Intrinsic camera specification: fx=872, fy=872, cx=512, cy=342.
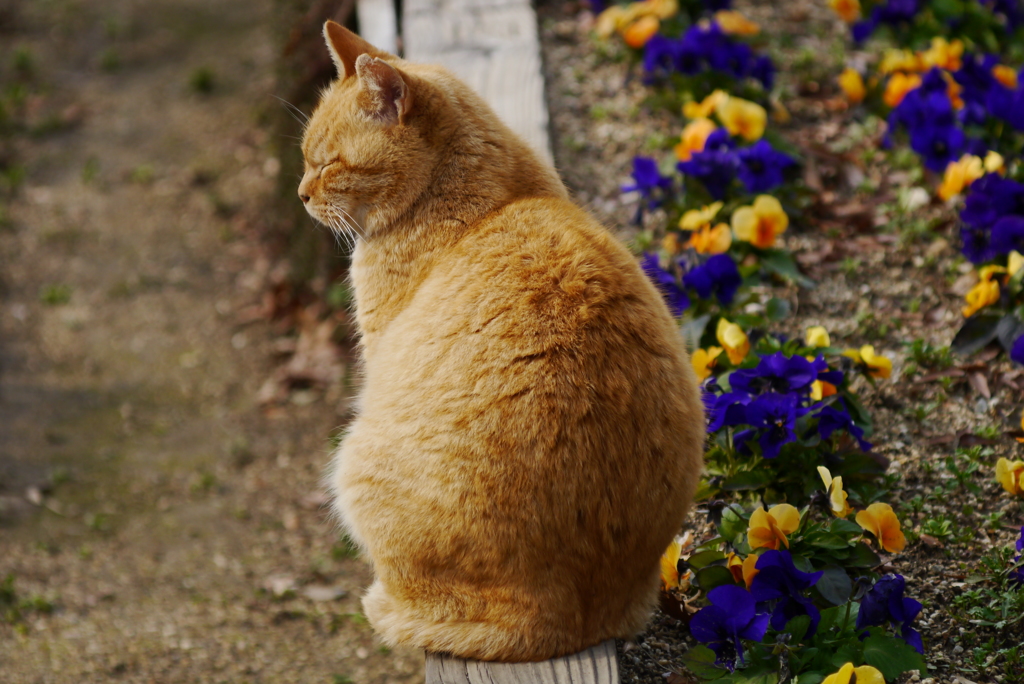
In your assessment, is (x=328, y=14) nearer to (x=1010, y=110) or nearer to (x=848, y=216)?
(x=848, y=216)

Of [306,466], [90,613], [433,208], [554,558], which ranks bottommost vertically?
[306,466]

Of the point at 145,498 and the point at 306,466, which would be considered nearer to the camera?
the point at 145,498

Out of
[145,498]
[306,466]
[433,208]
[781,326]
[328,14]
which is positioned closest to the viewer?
[433,208]

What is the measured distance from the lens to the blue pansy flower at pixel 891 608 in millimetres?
2080

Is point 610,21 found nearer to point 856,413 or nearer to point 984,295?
point 984,295

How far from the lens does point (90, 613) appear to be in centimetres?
355

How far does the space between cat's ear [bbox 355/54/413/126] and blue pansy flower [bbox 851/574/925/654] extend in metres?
1.75

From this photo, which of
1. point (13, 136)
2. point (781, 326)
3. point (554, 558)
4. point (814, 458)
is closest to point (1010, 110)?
point (781, 326)

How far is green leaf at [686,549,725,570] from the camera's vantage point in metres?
2.37

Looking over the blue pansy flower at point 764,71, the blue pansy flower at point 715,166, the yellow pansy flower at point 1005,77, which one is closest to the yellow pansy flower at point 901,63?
the yellow pansy flower at point 1005,77

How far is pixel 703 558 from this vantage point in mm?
2377

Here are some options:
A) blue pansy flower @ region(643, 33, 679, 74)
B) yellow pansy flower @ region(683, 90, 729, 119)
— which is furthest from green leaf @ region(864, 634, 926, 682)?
blue pansy flower @ region(643, 33, 679, 74)

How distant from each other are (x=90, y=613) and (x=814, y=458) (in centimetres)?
289

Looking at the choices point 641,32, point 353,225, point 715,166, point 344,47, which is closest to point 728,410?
point 353,225
